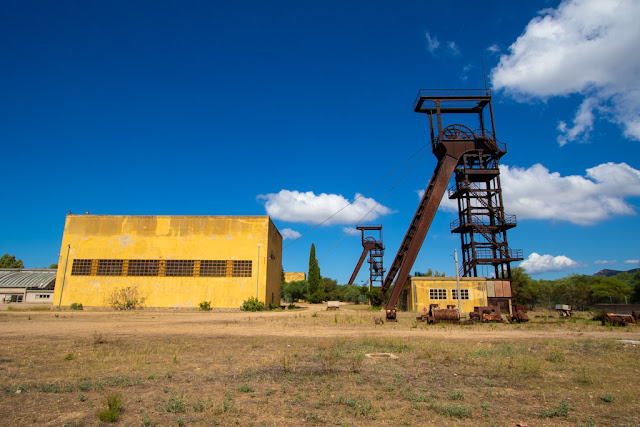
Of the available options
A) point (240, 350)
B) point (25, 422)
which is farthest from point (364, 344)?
point (25, 422)

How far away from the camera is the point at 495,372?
7.28m

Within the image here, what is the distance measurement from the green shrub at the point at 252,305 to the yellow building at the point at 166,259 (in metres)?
0.41

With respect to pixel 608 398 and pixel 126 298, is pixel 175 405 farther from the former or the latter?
pixel 126 298

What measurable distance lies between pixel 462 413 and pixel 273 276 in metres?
31.6

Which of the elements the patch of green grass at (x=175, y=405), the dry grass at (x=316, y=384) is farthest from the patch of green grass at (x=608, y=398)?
the patch of green grass at (x=175, y=405)

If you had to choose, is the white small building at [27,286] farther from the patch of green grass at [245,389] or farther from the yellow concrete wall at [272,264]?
the patch of green grass at [245,389]

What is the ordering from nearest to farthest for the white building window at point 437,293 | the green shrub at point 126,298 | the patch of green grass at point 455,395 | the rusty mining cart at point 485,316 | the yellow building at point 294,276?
the patch of green grass at point 455,395, the rusty mining cart at point 485,316, the green shrub at point 126,298, the white building window at point 437,293, the yellow building at point 294,276

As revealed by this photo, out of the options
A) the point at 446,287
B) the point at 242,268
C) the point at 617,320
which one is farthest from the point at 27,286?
the point at 617,320

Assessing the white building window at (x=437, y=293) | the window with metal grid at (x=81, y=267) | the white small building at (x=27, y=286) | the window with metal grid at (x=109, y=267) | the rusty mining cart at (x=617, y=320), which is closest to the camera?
the rusty mining cart at (x=617, y=320)

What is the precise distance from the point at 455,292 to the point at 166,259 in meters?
24.8

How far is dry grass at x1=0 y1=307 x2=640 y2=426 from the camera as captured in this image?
186 inches

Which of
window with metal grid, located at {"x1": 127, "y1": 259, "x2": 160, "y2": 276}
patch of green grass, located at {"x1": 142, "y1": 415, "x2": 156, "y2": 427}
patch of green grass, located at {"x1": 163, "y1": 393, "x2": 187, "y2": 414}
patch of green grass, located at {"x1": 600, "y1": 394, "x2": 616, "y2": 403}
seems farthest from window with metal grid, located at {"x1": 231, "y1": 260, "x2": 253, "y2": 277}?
patch of green grass, located at {"x1": 600, "y1": 394, "x2": 616, "y2": 403}

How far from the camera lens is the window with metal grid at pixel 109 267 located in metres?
30.3

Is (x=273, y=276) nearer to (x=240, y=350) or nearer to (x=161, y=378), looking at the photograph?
(x=240, y=350)
